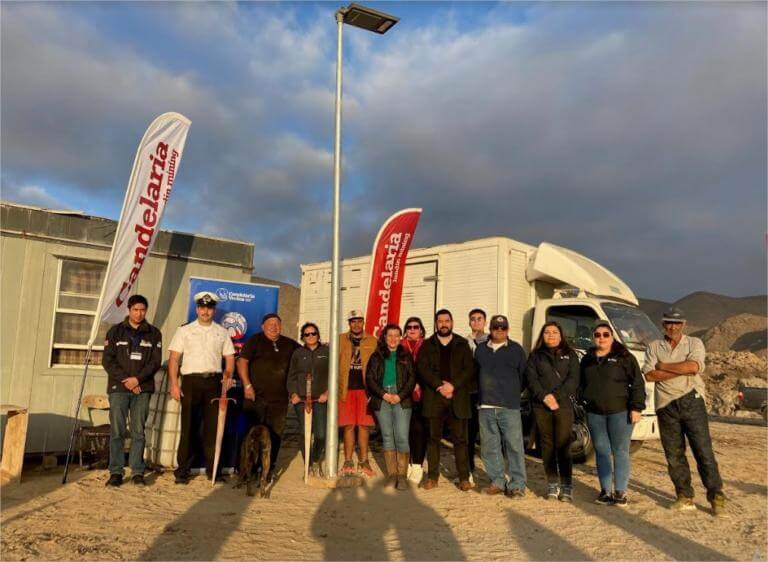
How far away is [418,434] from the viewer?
7211 mm

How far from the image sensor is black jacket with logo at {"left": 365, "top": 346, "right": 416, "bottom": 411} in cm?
689

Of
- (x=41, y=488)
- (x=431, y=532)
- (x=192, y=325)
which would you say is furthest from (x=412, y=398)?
(x=41, y=488)

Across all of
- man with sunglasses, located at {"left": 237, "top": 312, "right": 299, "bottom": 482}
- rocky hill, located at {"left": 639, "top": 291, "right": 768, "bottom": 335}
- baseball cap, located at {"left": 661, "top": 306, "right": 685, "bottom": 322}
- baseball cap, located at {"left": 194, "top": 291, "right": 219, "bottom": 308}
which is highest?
rocky hill, located at {"left": 639, "top": 291, "right": 768, "bottom": 335}

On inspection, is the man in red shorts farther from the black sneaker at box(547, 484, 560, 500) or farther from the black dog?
the black sneaker at box(547, 484, 560, 500)

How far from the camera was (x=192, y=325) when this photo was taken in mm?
6828

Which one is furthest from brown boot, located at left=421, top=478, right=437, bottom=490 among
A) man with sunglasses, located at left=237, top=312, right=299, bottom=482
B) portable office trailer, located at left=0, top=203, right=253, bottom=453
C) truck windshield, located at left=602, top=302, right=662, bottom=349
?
portable office trailer, located at left=0, top=203, right=253, bottom=453

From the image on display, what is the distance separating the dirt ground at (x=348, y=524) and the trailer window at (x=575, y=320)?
255cm

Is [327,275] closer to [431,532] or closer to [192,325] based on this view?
[192,325]

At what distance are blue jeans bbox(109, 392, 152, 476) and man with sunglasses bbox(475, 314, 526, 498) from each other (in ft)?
11.9

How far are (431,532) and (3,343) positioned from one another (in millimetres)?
5718

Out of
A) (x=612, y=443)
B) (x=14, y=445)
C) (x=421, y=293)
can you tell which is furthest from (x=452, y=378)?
(x=14, y=445)

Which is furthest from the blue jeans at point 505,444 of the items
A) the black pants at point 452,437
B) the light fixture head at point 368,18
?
the light fixture head at point 368,18

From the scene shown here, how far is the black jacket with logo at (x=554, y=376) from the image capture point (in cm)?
643

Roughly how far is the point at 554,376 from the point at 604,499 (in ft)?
4.42
